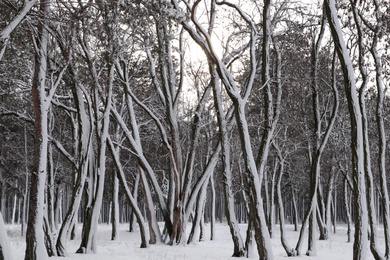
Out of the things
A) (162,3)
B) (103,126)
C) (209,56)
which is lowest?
(103,126)

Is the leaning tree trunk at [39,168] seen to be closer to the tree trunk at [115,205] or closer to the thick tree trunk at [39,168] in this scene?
the thick tree trunk at [39,168]

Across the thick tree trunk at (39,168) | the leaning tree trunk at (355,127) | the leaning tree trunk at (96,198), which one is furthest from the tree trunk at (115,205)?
the leaning tree trunk at (355,127)

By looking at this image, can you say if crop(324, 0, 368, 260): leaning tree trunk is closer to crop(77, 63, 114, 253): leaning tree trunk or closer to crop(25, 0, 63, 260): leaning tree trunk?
crop(25, 0, 63, 260): leaning tree trunk

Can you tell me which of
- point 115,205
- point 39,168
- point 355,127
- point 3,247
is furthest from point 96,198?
point 115,205

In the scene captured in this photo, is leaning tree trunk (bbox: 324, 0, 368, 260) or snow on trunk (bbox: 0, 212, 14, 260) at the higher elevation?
leaning tree trunk (bbox: 324, 0, 368, 260)

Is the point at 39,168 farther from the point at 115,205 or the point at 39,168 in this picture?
the point at 115,205

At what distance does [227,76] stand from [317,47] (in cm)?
626

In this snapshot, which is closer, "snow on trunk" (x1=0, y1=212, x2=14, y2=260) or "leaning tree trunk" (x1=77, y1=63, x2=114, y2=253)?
"snow on trunk" (x1=0, y1=212, x2=14, y2=260)

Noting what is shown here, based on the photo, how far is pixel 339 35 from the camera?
33.6 feet

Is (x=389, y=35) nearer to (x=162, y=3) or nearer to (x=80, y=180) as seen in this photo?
(x=162, y=3)

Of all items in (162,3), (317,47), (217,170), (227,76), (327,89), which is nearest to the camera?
(162,3)

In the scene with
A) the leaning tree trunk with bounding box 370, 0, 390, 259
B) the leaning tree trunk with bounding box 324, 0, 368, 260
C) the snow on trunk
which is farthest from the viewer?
the leaning tree trunk with bounding box 370, 0, 390, 259

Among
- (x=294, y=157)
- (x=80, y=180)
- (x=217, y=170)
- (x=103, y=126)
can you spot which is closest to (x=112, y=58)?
(x=103, y=126)

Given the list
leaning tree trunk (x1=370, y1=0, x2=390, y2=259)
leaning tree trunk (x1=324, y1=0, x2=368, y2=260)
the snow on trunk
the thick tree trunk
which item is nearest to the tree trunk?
leaning tree trunk (x1=370, y1=0, x2=390, y2=259)
